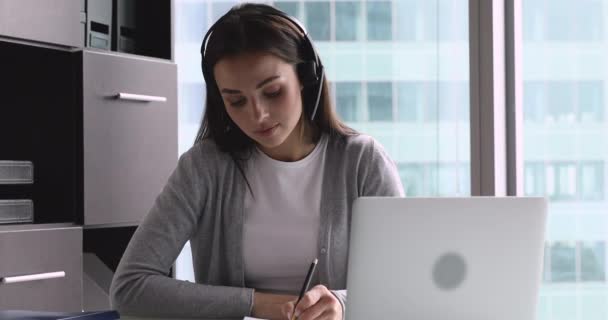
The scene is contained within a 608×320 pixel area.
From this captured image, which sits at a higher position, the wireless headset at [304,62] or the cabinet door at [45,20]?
the cabinet door at [45,20]

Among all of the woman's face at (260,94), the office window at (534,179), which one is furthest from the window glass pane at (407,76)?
the woman's face at (260,94)

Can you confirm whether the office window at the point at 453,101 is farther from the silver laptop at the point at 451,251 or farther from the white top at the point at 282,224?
the silver laptop at the point at 451,251

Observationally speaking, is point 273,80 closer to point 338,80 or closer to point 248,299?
point 248,299

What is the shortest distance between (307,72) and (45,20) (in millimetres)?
739

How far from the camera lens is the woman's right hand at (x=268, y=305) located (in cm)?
147

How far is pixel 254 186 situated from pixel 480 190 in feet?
2.60

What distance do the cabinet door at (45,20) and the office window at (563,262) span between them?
4.56 ft

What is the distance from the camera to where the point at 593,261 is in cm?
214

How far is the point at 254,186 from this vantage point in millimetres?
1808

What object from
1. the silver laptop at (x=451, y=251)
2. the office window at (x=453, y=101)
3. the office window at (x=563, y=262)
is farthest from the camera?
the office window at (x=453, y=101)

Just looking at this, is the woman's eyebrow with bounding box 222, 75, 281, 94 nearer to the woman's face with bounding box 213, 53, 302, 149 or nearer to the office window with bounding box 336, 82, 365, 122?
the woman's face with bounding box 213, 53, 302, 149

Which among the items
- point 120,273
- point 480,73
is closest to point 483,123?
point 480,73

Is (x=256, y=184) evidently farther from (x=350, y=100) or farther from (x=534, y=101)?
(x=534, y=101)

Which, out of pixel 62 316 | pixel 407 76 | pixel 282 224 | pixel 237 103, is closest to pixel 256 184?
pixel 282 224
